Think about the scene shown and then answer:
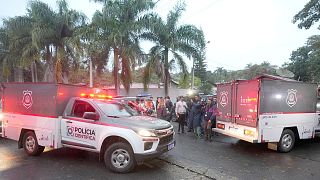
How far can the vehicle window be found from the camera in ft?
26.5

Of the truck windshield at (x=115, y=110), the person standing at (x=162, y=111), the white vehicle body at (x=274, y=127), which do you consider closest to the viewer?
the truck windshield at (x=115, y=110)

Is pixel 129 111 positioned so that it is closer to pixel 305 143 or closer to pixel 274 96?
pixel 274 96

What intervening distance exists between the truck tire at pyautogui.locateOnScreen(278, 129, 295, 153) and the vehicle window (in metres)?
5.87

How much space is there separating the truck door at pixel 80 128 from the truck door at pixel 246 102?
15.1 ft

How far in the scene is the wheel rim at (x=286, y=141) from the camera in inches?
375

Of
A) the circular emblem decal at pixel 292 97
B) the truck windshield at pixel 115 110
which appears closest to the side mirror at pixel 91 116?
the truck windshield at pixel 115 110

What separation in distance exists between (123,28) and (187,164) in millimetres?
14483

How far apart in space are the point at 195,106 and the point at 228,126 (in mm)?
2779

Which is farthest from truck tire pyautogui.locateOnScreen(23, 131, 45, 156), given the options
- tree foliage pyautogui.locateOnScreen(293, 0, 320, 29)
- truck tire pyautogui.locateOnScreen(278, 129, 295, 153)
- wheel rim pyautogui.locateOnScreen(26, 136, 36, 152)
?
tree foliage pyautogui.locateOnScreen(293, 0, 320, 29)

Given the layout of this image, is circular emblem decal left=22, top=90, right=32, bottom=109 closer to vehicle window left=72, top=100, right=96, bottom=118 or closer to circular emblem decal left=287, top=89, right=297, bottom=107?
vehicle window left=72, top=100, right=96, bottom=118

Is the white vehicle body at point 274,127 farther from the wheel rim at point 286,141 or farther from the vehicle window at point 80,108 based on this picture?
the vehicle window at point 80,108

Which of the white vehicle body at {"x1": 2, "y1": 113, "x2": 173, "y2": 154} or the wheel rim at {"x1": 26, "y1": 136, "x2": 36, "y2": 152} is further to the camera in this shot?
the wheel rim at {"x1": 26, "y1": 136, "x2": 36, "y2": 152}

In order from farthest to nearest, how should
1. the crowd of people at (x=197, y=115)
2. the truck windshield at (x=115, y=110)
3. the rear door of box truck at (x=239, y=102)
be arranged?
the crowd of people at (x=197, y=115) < the rear door of box truck at (x=239, y=102) < the truck windshield at (x=115, y=110)

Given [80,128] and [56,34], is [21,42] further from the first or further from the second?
[80,128]
